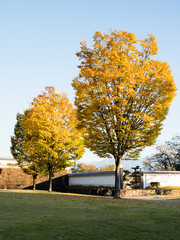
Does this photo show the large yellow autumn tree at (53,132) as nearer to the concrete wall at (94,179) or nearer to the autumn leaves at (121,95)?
the concrete wall at (94,179)

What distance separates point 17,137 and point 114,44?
2006 centimetres

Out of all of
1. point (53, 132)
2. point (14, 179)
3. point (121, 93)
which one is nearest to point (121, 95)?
point (121, 93)

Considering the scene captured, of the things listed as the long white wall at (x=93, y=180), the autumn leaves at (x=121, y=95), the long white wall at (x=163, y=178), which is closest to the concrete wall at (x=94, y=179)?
the long white wall at (x=93, y=180)

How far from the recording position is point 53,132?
25844mm

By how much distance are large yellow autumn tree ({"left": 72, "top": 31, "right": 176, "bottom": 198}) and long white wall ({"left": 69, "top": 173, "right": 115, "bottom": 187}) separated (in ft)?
33.5

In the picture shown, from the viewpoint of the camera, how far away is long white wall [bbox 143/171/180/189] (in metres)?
28.9

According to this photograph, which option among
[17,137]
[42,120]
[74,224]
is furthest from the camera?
[17,137]

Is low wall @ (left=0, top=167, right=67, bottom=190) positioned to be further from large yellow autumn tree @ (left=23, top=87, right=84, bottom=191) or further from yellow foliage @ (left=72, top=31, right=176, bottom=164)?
yellow foliage @ (left=72, top=31, right=176, bottom=164)

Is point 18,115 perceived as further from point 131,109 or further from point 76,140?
point 131,109

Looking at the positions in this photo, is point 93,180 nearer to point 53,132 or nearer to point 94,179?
point 94,179

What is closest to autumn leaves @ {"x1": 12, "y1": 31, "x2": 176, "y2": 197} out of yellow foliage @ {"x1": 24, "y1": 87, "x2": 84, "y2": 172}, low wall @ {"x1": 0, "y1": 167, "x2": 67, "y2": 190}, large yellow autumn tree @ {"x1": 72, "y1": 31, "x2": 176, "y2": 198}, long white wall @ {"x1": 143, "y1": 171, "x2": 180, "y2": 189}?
large yellow autumn tree @ {"x1": 72, "y1": 31, "x2": 176, "y2": 198}

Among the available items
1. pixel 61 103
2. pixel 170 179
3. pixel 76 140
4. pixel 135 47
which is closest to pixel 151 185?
pixel 170 179

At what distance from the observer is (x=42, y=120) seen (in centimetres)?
2566

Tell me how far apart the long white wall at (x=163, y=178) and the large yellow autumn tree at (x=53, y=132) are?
7.87m
